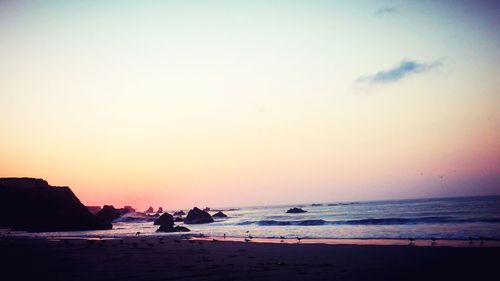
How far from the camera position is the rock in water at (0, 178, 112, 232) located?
159 ft

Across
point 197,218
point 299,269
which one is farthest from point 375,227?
point 197,218

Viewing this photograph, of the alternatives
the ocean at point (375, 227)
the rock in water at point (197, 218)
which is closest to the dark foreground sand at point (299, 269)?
the ocean at point (375, 227)

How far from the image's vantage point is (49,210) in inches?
1955

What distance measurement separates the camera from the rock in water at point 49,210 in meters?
48.6

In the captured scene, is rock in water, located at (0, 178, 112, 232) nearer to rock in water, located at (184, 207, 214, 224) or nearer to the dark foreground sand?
rock in water, located at (184, 207, 214, 224)

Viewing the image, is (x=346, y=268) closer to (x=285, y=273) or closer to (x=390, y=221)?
(x=285, y=273)

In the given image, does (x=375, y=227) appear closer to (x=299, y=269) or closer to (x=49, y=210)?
(x=299, y=269)

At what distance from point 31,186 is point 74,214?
1308cm

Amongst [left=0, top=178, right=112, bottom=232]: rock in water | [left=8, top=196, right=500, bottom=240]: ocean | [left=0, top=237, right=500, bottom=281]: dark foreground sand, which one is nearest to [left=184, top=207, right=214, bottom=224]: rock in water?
[left=8, top=196, right=500, bottom=240]: ocean

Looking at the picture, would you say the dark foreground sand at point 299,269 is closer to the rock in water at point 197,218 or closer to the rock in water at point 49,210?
the rock in water at point 49,210

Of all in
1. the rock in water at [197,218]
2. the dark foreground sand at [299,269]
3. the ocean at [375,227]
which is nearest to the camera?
the dark foreground sand at [299,269]

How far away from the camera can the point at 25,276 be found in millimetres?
10023

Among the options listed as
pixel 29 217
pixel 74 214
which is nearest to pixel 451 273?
pixel 74 214

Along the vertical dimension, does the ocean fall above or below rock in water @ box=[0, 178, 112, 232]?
below
